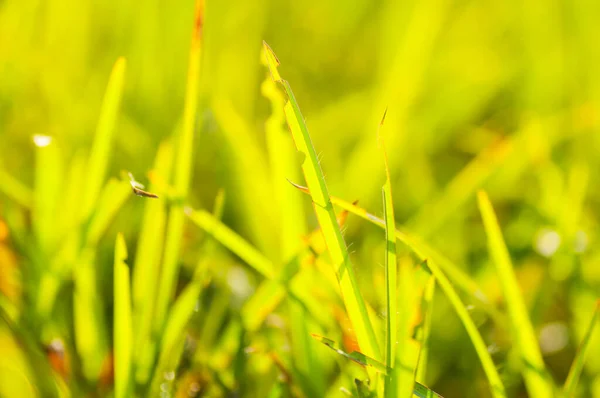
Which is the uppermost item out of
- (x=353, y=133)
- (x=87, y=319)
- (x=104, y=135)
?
(x=353, y=133)

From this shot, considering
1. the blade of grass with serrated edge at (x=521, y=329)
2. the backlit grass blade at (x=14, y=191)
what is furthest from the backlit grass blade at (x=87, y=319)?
the blade of grass with serrated edge at (x=521, y=329)

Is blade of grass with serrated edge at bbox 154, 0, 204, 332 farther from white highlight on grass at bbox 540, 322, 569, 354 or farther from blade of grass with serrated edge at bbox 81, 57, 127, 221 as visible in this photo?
white highlight on grass at bbox 540, 322, 569, 354

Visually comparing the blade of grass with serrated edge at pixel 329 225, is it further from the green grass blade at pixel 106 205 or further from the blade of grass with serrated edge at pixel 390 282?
the green grass blade at pixel 106 205

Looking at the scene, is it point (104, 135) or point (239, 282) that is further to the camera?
point (239, 282)

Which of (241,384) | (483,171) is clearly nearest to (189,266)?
(241,384)

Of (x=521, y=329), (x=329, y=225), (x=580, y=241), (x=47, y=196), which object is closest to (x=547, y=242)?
(x=580, y=241)

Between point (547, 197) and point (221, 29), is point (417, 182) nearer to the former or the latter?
point (547, 197)

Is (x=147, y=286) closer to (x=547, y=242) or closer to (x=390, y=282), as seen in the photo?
(x=390, y=282)
